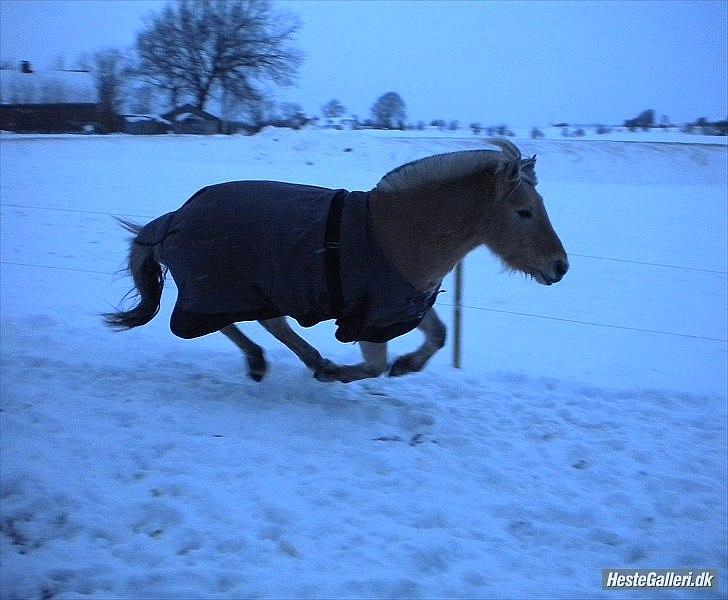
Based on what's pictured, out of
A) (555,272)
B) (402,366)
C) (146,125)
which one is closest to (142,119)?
(146,125)

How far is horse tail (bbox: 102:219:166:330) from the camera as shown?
4.77 metres

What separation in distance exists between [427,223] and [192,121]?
26.5 metres

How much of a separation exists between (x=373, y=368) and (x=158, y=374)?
1600 mm

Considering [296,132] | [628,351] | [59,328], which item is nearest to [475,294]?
[628,351]

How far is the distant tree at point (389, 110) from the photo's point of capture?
27.1 metres

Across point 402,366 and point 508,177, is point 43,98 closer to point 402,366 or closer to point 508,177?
point 402,366

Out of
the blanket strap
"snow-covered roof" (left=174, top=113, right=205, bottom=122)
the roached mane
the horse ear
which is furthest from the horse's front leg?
"snow-covered roof" (left=174, top=113, right=205, bottom=122)

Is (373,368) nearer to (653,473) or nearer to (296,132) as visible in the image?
(653,473)

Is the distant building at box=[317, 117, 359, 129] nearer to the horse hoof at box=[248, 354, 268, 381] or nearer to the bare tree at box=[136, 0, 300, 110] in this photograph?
the bare tree at box=[136, 0, 300, 110]

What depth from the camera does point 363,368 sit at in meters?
4.46

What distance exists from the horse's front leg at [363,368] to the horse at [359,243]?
2 centimetres

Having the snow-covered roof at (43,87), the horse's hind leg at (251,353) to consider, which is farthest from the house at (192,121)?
the horse's hind leg at (251,353)

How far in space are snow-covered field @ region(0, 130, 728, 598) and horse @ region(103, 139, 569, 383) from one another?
67 centimetres

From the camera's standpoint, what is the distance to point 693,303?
8.45 meters
